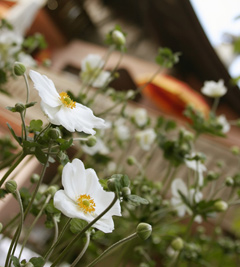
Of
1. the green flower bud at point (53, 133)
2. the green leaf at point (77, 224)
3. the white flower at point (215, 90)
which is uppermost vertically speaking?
the green flower bud at point (53, 133)

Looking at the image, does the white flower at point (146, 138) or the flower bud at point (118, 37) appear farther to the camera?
the white flower at point (146, 138)

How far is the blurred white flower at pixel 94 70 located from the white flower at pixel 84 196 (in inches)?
21.5

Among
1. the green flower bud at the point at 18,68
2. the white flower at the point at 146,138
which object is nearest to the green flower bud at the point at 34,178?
the green flower bud at the point at 18,68

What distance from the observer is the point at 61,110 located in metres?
0.36

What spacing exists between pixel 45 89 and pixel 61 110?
0.03m

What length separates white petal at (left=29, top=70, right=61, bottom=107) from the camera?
1.13 feet

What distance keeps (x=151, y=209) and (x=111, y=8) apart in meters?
4.61

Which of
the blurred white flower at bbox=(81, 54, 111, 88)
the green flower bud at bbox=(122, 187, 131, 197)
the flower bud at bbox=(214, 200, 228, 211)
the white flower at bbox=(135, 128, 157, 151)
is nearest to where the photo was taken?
the green flower bud at bbox=(122, 187, 131, 197)

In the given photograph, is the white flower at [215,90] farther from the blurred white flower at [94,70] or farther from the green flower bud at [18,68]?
the green flower bud at [18,68]

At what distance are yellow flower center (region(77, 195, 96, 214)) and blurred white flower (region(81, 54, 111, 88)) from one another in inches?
22.0

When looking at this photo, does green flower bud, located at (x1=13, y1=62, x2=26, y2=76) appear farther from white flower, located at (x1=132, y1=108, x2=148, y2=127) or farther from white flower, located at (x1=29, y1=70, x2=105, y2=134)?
white flower, located at (x1=132, y1=108, x2=148, y2=127)

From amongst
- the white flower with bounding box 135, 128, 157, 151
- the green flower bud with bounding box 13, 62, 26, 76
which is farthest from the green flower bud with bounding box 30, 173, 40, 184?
the white flower with bounding box 135, 128, 157, 151

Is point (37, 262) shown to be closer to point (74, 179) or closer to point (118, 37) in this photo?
Answer: point (74, 179)

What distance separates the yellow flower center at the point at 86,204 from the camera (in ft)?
1.13
